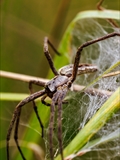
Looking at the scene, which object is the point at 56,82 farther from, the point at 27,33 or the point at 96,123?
the point at 27,33

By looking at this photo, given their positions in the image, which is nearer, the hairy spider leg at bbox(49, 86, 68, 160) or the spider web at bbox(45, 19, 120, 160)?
the hairy spider leg at bbox(49, 86, 68, 160)

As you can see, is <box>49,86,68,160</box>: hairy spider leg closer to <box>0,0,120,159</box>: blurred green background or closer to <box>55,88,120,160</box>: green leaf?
<box>55,88,120,160</box>: green leaf

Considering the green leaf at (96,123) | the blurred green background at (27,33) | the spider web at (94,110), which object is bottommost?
the green leaf at (96,123)

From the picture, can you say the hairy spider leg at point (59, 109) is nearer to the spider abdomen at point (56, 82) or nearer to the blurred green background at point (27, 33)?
the spider abdomen at point (56, 82)

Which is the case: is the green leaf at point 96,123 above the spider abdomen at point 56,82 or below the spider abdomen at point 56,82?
below

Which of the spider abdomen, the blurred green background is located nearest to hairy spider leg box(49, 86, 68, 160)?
the spider abdomen

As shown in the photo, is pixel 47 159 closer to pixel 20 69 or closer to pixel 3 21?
pixel 3 21

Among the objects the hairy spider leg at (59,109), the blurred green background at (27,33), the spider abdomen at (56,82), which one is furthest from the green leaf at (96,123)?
the blurred green background at (27,33)

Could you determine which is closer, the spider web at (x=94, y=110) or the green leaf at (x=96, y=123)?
the green leaf at (x=96, y=123)

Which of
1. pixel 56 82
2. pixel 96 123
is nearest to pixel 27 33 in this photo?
pixel 56 82
